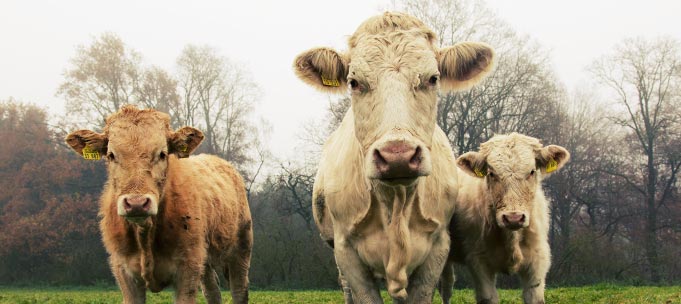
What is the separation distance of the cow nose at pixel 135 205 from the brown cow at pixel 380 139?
1485mm

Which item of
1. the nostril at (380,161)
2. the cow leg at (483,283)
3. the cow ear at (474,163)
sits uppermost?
the cow ear at (474,163)

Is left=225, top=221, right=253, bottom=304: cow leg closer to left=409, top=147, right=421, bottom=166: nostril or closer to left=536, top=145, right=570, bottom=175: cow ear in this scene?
left=536, top=145, right=570, bottom=175: cow ear

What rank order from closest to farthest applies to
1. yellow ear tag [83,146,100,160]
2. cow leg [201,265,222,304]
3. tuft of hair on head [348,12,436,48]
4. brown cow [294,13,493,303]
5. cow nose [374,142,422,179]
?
cow nose [374,142,422,179] < brown cow [294,13,493,303] < tuft of hair on head [348,12,436,48] < yellow ear tag [83,146,100,160] < cow leg [201,265,222,304]

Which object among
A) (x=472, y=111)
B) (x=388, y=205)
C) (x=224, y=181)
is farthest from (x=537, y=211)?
(x=472, y=111)

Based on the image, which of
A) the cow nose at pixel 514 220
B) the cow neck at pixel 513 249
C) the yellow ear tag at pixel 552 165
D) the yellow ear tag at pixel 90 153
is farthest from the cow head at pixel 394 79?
the yellow ear tag at pixel 90 153

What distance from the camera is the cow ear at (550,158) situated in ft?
21.6

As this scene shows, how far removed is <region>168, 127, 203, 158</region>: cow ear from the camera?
19.7ft

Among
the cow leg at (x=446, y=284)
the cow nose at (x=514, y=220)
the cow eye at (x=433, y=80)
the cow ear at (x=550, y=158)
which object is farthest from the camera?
the cow leg at (x=446, y=284)

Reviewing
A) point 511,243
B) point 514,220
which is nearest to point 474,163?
point 511,243

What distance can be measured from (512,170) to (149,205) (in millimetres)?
3422

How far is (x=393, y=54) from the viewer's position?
4.37 m

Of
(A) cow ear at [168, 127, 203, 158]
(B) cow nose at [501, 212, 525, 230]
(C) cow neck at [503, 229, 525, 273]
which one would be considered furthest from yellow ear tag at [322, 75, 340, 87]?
(C) cow neck at [503, 229, 525, 273]

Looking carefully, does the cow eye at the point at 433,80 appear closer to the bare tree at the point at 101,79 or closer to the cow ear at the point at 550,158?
the cow ear at the point at 550,158

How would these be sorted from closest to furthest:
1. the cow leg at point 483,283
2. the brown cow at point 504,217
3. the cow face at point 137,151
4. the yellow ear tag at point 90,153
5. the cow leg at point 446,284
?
the cow face at point 137,151 → the yellow ear tag at point 90,153 → the brown cow at point 504,217 → the cow leg at point 483,283 → the cow leg at point 446,284
